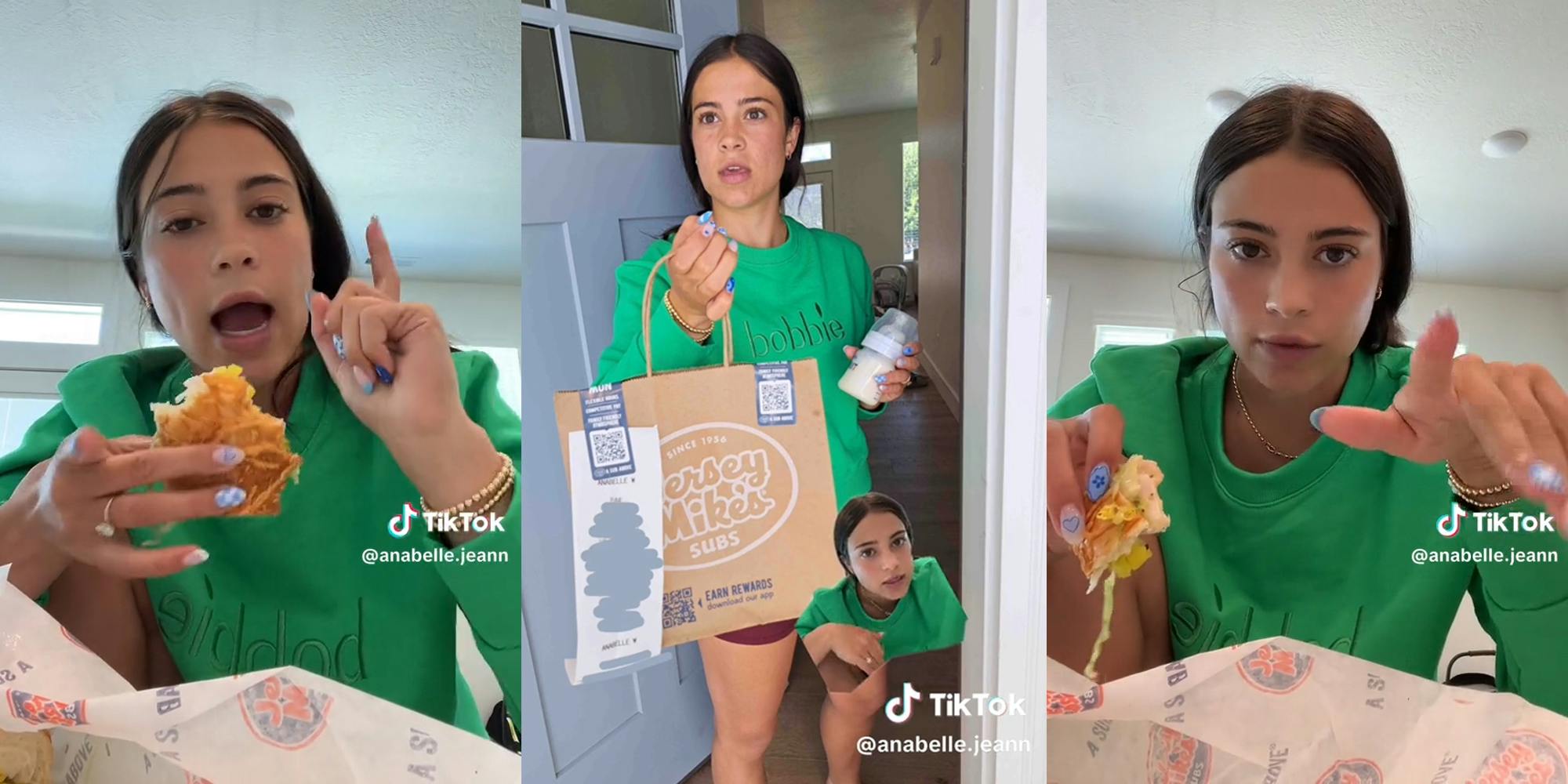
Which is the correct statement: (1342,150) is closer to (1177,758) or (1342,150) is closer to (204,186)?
(1177,758)

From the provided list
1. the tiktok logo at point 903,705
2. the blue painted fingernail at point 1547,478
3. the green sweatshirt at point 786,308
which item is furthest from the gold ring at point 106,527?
the blue painted fingernail at point 1547,478

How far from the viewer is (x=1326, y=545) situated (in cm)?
107

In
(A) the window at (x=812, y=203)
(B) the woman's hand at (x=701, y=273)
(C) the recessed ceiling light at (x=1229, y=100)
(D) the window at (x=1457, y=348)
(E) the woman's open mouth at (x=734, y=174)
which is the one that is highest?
(C) the recessed ceiling light at (x=1229, y=100)

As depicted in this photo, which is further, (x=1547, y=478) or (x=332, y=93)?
(x=332, y=93)

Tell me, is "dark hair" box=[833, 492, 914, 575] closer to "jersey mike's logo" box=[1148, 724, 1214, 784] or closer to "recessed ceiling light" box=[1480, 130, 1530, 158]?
"jersey mike's logo" box=[1148, 724, 1214, 784]

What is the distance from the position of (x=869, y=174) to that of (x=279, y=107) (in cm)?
73

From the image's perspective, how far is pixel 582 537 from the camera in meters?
1.12

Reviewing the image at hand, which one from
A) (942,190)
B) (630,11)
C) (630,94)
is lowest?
(942,190)

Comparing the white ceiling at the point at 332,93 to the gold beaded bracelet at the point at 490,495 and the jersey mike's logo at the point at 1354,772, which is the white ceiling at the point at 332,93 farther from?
the jersey mike's logo at the point at 1354,772

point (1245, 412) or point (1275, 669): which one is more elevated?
point (1245, 412)

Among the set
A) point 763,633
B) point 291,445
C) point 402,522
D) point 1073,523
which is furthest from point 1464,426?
point 291,445

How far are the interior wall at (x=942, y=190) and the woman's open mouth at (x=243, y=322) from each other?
2.61ft

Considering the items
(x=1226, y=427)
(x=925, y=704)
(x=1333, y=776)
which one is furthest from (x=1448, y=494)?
(x=925, y=704)

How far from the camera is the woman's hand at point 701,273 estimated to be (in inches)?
42.9
